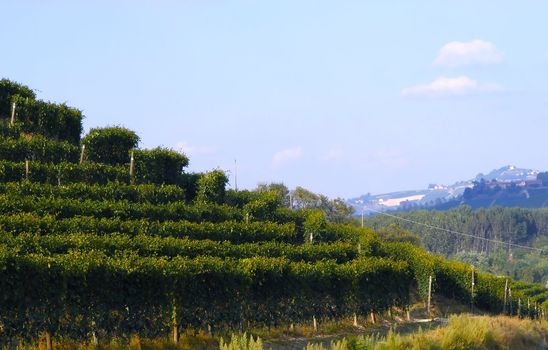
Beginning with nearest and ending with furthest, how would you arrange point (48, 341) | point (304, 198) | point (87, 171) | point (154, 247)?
1. point (48, 341)
2. point (154, 247)
3. point (87, 171)
4. point (304, 198)

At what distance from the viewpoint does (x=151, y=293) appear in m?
23.8

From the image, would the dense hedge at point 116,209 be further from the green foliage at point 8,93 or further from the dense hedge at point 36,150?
the green foliage at point 8,93

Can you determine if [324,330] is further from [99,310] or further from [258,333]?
[99,310]

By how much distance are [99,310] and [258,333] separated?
7.61 metres

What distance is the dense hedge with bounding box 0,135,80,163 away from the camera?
3350 cm

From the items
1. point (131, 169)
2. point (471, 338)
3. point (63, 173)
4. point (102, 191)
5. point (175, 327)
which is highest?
point (131, 169)

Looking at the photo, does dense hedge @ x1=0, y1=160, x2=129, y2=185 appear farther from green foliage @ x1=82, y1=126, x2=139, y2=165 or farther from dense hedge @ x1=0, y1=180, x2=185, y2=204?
green foliage @ x1=82, y1=126, x2=139, y2=165

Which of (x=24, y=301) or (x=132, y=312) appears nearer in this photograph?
(x=24, y=301)

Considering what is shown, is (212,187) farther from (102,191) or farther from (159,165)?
(102,191)

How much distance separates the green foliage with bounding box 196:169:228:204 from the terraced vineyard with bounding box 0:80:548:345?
66 mm

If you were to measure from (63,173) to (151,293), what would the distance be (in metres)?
11.3

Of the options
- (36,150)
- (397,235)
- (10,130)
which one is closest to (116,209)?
(36,150)

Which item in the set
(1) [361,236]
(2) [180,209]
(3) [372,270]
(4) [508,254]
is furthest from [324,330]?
(4) [508,254]

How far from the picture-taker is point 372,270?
35250 millimetres
